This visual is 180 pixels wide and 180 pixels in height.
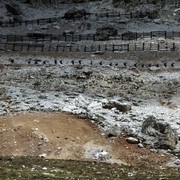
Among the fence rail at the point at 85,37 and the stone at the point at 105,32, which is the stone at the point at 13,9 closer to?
the fence rail at the point at 85,37

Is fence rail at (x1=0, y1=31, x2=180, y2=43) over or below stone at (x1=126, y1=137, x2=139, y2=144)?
over

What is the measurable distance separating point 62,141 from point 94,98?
5.94 metres

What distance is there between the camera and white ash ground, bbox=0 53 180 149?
28.8 metres

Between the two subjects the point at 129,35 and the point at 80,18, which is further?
the point at 80,18

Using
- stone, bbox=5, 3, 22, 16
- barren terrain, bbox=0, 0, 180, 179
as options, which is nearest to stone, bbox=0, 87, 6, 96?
barren terrain, bbox=0, 0, 180, 179

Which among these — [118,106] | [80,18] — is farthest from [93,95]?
[80,18]

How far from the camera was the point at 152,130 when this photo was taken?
1053 inches

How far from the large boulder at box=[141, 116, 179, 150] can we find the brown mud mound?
→ 82cm

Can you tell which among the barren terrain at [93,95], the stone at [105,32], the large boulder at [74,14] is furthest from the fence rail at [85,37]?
the large boulder at [74,14]

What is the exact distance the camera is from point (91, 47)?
43.4 metres

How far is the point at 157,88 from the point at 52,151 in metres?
11.6

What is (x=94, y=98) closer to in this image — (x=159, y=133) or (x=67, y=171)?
(x=159, y=133)

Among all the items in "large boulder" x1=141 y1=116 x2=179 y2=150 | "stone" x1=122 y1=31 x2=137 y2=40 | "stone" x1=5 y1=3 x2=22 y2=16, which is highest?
"stone" x1=5 y1=3 x2=22 y2=16

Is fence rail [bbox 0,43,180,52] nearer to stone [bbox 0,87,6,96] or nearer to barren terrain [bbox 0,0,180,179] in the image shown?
barren terrain [bbox 0,0,180,179]
